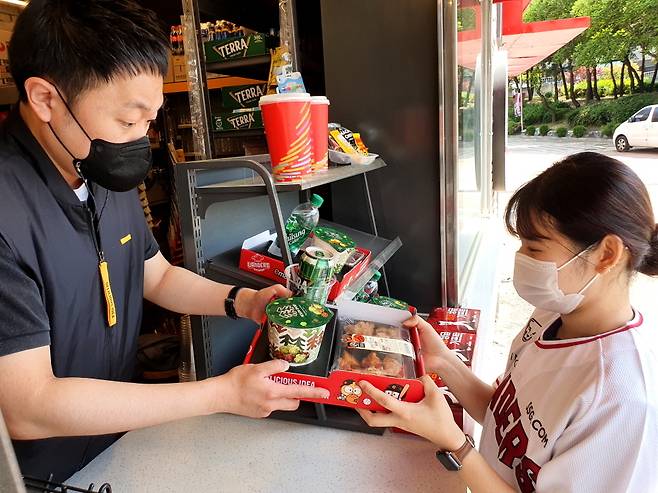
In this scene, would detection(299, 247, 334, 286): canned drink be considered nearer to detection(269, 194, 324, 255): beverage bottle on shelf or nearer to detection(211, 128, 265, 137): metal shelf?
detection(269, 194, 324, 255): beverage bottle on shelf

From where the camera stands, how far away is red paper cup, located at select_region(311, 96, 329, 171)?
1.45 metres

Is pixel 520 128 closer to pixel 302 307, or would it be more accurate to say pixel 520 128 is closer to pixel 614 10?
pixel 614 10

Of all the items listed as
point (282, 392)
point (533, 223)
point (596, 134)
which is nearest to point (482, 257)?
point (533, 223)

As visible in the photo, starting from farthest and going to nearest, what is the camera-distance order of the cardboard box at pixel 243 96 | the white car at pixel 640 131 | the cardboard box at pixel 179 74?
1. the white car at pixel 640 131
2. the cardboard box at pixel 179 74
3. the cardboard box at pixel 243 96

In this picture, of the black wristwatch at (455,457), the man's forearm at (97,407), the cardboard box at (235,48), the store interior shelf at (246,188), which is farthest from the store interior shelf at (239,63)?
the black wristwatch at (455,457)

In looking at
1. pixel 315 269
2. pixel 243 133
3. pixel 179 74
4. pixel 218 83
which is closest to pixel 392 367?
pixel 315 269

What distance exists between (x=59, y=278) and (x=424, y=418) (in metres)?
0.85

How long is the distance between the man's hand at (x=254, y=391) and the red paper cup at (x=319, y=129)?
2.31 ft

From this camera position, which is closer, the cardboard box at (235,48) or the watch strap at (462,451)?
the watch strap at (462,451)

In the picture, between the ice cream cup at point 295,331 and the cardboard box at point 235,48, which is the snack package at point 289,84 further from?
the cardboard box at point 235,48

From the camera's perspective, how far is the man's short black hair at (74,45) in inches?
37.7

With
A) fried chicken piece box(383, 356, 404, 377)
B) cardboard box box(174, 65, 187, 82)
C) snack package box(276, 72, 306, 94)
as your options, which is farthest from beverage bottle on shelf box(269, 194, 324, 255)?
cardboard box box(174, 65, 187, 82)

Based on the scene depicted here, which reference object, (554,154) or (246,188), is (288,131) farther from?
(554,154)

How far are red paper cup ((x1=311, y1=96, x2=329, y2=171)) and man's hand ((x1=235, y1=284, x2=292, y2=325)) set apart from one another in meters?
0.42
